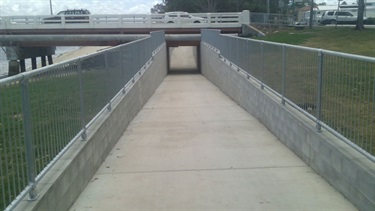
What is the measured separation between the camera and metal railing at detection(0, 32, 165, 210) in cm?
370

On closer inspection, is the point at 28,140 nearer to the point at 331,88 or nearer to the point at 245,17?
the point at 331,88

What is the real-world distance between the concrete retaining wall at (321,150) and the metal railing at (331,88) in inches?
4.5

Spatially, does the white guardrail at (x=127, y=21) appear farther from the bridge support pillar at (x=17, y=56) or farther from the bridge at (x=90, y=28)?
the bridge support pillar at (x=17, y=56)

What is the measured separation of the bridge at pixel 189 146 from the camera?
421 centimetres

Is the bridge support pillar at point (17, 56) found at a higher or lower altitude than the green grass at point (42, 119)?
lower

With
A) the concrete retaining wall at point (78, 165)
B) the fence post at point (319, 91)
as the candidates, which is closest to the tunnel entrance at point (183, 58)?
the concrete retaining wall at point (78, 165)

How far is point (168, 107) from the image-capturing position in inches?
510

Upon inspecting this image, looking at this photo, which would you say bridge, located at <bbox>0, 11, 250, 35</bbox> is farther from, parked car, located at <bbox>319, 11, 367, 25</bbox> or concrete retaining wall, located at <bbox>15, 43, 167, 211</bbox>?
concrete retaining wall, located at <bbox>15, 43, 167, 211</bbox>

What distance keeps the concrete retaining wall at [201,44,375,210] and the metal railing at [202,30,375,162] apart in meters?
0.11

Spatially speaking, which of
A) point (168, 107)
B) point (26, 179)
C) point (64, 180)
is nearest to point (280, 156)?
point (64, 180)

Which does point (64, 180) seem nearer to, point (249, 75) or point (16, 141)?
→ point (16, 141)

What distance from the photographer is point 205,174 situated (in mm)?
6094

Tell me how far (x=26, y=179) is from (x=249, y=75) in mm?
8168

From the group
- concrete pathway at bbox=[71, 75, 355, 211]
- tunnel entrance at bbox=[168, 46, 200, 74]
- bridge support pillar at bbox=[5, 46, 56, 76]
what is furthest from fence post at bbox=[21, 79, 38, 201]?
bridge support pillar at bbox=[5, 46, 56, 76]
